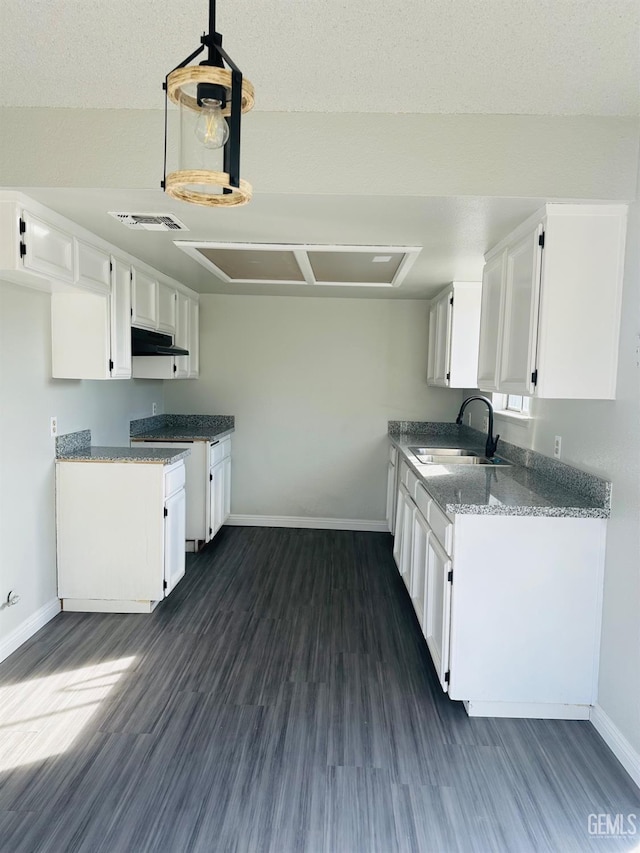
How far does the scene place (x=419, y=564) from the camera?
9.91 feet

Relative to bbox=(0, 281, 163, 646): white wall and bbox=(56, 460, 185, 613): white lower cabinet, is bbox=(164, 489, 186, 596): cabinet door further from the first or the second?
bbox=(0, 281, 163, 646): white wall

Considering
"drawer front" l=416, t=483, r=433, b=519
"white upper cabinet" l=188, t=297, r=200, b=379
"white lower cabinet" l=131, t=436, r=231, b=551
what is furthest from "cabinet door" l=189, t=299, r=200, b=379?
"drawer front" l=416, t=483, r=433, b=519

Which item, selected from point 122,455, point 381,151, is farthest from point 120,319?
point 381,151

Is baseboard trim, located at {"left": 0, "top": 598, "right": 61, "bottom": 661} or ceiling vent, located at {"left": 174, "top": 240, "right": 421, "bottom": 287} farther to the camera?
ceiling vent, located at {"left": 174, "top": 240, "right": 421, "bottom": 287}

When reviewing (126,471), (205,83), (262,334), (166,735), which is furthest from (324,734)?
(262,334)

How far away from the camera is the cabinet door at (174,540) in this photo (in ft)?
11.0

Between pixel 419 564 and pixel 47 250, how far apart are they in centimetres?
249

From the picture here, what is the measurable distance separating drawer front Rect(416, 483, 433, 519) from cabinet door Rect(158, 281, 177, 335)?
7.67 ft

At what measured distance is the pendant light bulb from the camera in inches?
41.3

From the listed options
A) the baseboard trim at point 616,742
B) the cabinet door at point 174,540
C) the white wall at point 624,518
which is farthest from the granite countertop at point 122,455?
the baseboard trim at point 616,742

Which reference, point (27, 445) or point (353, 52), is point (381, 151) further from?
point (27, 445)

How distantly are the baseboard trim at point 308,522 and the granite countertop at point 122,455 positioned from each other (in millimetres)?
1803

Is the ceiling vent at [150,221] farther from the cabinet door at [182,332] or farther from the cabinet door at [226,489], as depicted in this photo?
the cabinet door at [226,489]

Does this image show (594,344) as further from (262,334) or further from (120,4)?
(262,334)
